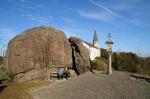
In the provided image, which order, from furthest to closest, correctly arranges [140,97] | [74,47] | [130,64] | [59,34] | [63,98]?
[130,64] < [74,47] < [59,34] < [63,98] < [140,97]

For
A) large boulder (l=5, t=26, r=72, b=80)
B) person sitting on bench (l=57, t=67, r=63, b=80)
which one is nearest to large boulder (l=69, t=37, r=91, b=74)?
large boulder (l=5, t=26, r=72, b=80)

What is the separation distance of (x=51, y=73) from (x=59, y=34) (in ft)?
17.3

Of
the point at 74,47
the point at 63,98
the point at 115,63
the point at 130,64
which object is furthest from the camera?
the point at 115,63

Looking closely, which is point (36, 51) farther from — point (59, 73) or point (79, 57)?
point (79, 57)

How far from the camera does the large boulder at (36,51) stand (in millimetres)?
26844

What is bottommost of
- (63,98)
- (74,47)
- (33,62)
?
(63,98)

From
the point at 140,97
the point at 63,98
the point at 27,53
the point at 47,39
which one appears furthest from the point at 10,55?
the point at 140,97

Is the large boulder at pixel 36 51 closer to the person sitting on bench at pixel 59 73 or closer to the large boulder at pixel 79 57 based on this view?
the large boulder at pixel 79 57

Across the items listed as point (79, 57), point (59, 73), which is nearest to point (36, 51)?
point (59, 73)

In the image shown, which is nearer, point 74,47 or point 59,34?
point 59,34

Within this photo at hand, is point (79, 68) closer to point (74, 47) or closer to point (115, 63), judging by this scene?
point (74, 47)

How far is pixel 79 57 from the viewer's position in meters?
30.7

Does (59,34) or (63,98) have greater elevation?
(59,34)

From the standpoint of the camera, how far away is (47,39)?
2828cm
